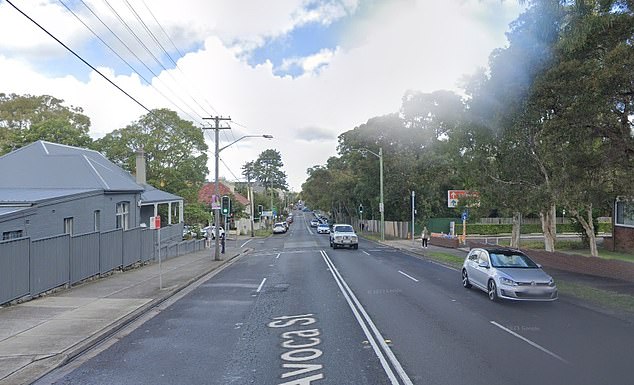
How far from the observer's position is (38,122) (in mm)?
41156

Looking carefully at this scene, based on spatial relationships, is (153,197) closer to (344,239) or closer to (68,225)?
(344,239)

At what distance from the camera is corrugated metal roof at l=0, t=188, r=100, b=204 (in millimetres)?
18391

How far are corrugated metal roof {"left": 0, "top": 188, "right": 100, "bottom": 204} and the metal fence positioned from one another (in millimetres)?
2526

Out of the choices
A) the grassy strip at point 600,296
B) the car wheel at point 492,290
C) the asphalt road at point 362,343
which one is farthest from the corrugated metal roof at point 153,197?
the grassy strip at point 600,296

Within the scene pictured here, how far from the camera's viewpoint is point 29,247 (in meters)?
13.5

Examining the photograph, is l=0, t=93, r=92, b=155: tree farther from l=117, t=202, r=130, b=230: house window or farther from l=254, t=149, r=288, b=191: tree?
l=254, t=149, r=288, b=191: tree

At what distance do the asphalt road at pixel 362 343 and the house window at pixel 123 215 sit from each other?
12.5 m

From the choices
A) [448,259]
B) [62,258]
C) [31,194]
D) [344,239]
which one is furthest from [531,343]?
[344,239]

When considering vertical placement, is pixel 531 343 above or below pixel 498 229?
below

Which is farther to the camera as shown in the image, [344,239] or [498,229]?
[498,229]

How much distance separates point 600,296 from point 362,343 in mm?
8753

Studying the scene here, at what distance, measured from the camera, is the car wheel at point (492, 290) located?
13711 mm

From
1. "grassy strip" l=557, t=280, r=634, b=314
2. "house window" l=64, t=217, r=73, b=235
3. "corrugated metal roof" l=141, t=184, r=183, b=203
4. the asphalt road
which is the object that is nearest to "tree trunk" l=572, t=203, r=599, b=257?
"grassy strip" l=557, t=280, r=634, b=314

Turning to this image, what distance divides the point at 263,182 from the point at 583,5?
13025cm
